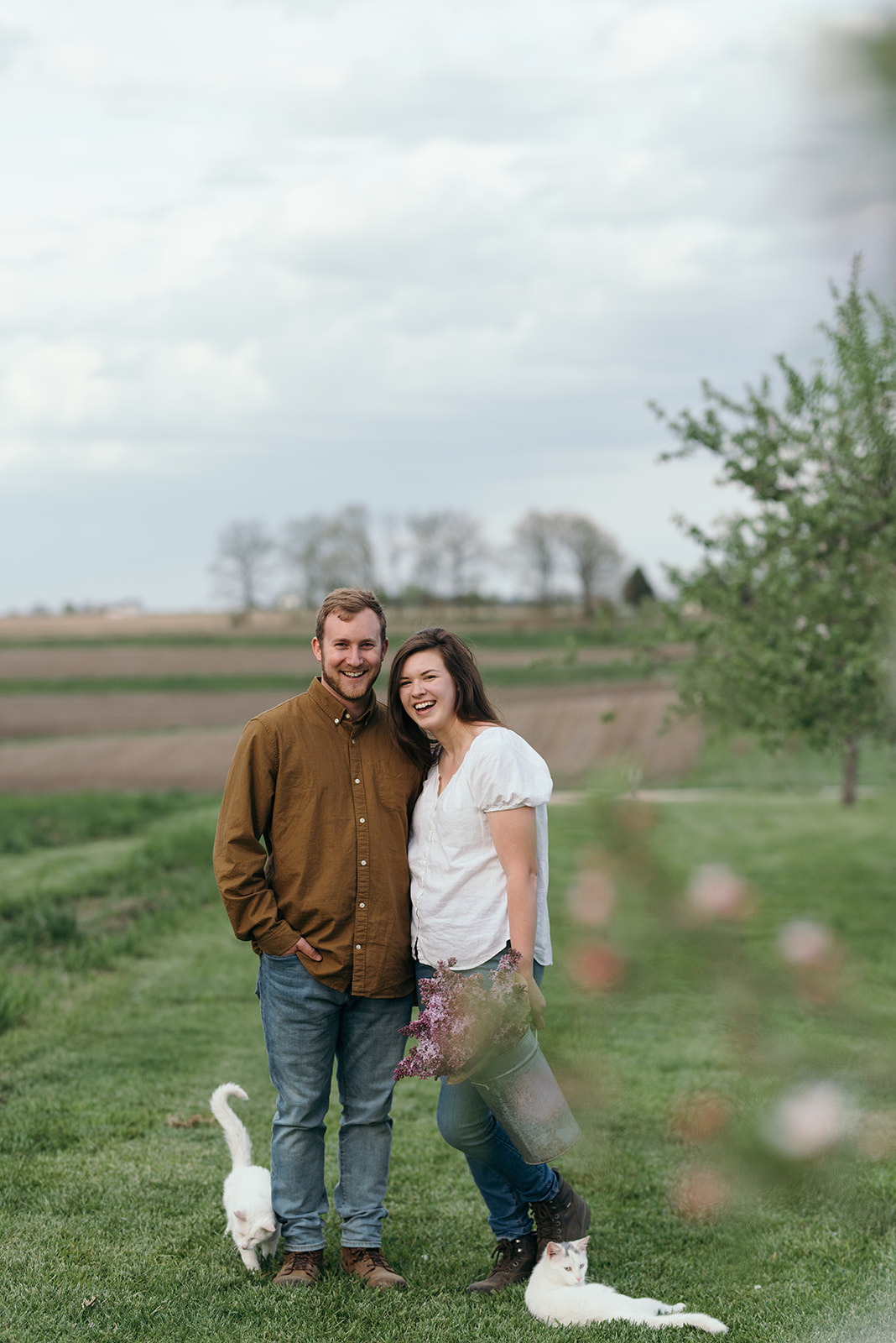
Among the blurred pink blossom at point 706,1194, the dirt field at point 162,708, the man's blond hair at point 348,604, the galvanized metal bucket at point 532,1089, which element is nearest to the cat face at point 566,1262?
the galvanized metal bucket at point 532,1089

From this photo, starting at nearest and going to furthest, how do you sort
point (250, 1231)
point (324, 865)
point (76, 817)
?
1. point (324, 865)
2. point (250, 1231)
3. point (76, 817)

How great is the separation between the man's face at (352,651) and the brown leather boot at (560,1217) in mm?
1521

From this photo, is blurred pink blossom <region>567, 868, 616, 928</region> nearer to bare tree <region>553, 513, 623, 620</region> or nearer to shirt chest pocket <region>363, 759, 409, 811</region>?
bare tree <region>553, 513, 623, 620</region>

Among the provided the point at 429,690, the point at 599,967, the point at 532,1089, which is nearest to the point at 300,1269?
the point at 429,690

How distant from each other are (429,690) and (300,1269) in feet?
6.18

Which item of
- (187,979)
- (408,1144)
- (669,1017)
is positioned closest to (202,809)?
(187,979)

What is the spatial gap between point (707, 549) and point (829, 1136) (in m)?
10.0

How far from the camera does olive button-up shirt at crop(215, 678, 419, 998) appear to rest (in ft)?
11.2

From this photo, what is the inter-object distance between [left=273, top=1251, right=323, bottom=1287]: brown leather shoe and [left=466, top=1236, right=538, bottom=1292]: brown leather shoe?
474 mm

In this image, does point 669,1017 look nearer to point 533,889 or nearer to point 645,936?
point 645,936

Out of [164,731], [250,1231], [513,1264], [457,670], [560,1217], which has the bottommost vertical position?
[164,731]

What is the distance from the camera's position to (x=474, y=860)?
320 centimetres

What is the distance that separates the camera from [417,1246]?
4156mm

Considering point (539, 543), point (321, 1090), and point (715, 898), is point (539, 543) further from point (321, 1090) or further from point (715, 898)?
point (321, 1090)
